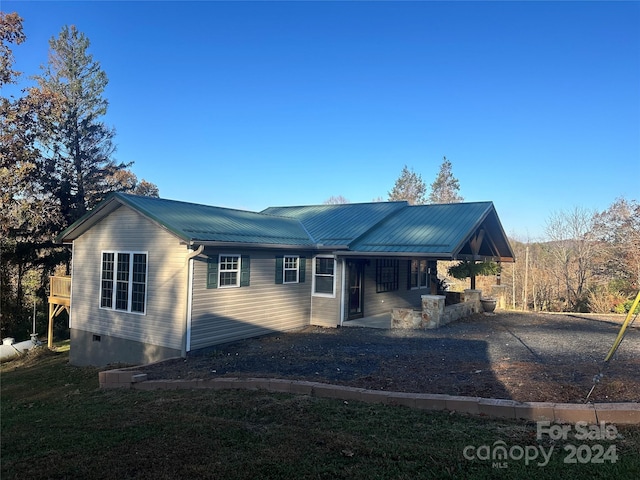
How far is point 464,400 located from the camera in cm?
526

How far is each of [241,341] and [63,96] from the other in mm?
20356

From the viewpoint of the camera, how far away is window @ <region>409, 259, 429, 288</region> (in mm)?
18562

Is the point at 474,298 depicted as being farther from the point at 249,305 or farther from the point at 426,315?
the point at 249,305

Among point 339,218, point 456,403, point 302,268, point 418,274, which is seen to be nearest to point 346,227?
point 339,218

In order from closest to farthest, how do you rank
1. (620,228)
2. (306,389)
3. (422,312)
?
1. (306,389)
2. (422,312)
3. (620,228)

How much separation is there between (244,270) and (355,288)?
15.4 feet

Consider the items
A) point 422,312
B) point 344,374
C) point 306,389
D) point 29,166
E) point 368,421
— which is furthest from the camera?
point 29,166

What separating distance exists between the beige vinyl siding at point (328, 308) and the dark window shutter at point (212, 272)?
4.26 meters

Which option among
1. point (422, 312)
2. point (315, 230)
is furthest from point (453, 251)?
point (315, 230)

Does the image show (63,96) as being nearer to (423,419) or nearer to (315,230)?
(315,230)

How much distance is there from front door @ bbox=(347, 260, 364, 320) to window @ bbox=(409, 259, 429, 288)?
4.04 meters

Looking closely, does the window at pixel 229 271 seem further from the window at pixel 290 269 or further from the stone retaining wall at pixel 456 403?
the stone retaining wall at pixel 456 403

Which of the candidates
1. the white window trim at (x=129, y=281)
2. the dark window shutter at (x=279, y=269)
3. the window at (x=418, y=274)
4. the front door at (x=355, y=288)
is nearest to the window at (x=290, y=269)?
the dark window shutter at (x=279, y=269)

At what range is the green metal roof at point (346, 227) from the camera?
11281 millimetres
